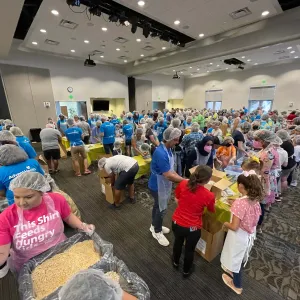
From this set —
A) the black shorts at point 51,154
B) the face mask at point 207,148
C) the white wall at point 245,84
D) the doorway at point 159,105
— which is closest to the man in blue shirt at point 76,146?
the black shorts at point 51,154

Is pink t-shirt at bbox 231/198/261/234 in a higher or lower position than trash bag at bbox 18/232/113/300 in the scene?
higher

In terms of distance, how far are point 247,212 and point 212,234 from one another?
2.11 ft

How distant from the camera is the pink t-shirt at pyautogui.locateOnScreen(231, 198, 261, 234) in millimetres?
1511

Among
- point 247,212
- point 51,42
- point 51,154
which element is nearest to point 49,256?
point 247,212

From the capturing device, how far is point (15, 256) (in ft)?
3.99

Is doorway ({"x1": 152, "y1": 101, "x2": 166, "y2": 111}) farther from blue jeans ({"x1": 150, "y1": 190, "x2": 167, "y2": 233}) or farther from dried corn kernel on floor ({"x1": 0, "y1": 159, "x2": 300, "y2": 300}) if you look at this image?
blue jeans ({"x1": 150, "y1": 190, "x2": 167, "y2": 233})

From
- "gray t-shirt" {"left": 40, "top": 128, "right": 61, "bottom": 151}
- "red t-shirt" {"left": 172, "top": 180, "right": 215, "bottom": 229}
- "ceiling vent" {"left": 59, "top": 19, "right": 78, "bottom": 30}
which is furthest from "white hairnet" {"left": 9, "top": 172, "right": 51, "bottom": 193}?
"ceiling vent" {"left": 59, "top": 19, "right": 78, "bottom": 30}

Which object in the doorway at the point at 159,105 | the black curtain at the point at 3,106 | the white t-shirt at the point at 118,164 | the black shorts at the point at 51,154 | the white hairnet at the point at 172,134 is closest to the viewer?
the white hairnet at the point at 172,134

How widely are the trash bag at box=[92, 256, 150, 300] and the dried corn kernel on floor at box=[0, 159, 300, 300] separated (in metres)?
0.92

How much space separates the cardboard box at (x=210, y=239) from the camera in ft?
6.48

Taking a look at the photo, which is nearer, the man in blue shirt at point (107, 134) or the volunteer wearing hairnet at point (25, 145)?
the volunteer wearing hairnet at point (25, 145)

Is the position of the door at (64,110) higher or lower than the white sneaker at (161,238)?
higher

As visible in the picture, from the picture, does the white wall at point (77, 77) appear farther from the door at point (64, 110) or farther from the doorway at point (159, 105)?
the doorway at point (159, 105)

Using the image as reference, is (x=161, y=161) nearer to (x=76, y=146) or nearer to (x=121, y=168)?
(x=121, y=168)
